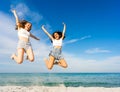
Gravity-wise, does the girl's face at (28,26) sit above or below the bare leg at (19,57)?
above

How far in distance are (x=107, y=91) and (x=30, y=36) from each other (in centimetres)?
878

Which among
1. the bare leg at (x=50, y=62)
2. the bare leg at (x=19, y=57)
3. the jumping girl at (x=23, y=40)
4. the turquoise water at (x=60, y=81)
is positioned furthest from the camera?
the turquoise water at (x=60, y=81)

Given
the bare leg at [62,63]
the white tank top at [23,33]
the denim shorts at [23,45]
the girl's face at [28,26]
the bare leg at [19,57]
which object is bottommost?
the bare leg at [62,63]

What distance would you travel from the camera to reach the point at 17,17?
984 cm

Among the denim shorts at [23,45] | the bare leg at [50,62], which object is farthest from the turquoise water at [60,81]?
the denim shorts at [23,45]

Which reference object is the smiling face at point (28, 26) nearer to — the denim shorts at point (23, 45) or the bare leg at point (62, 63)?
the denim shorts at point (23, 45)

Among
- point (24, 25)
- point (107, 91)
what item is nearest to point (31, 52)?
point (24, 25)

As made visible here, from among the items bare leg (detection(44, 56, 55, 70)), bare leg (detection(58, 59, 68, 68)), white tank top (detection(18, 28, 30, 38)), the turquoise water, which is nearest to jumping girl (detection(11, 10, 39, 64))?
white tank top (detection(18, 28, 30, 38))

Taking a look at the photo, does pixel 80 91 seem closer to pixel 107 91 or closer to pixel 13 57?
pixel 107 91

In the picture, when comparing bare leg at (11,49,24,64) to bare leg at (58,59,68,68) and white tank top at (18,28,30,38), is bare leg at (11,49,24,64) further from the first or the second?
bare leg at (58,59,68,68)

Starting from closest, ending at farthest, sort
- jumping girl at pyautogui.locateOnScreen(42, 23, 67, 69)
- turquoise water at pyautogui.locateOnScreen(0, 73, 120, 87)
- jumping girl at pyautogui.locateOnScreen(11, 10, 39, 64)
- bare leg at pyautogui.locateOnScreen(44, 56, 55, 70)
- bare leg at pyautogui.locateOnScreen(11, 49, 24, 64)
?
bare leg at pyautogui.locateOnScreen(11, 49, 24, 64) < jumping girl at pyautogui.locateOnScreen(11, 10, 39, 64) < bare leg at pyautogui.locateOnScreen(44, 56, 55, 70) < jumping girl at pyautogui.locateOnScreen(42, 23, 67, 69) < turquoise water at pyautogui.locateOnScreen(0, 73, 120, 87)

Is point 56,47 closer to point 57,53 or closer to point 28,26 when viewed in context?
point 57,53

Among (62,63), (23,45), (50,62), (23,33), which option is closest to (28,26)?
(23,33)

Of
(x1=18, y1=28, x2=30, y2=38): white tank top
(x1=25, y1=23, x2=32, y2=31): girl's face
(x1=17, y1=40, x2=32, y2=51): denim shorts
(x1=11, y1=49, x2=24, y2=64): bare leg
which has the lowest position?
(x1=11, y1=49, x2=24, y2=64): bare leg
